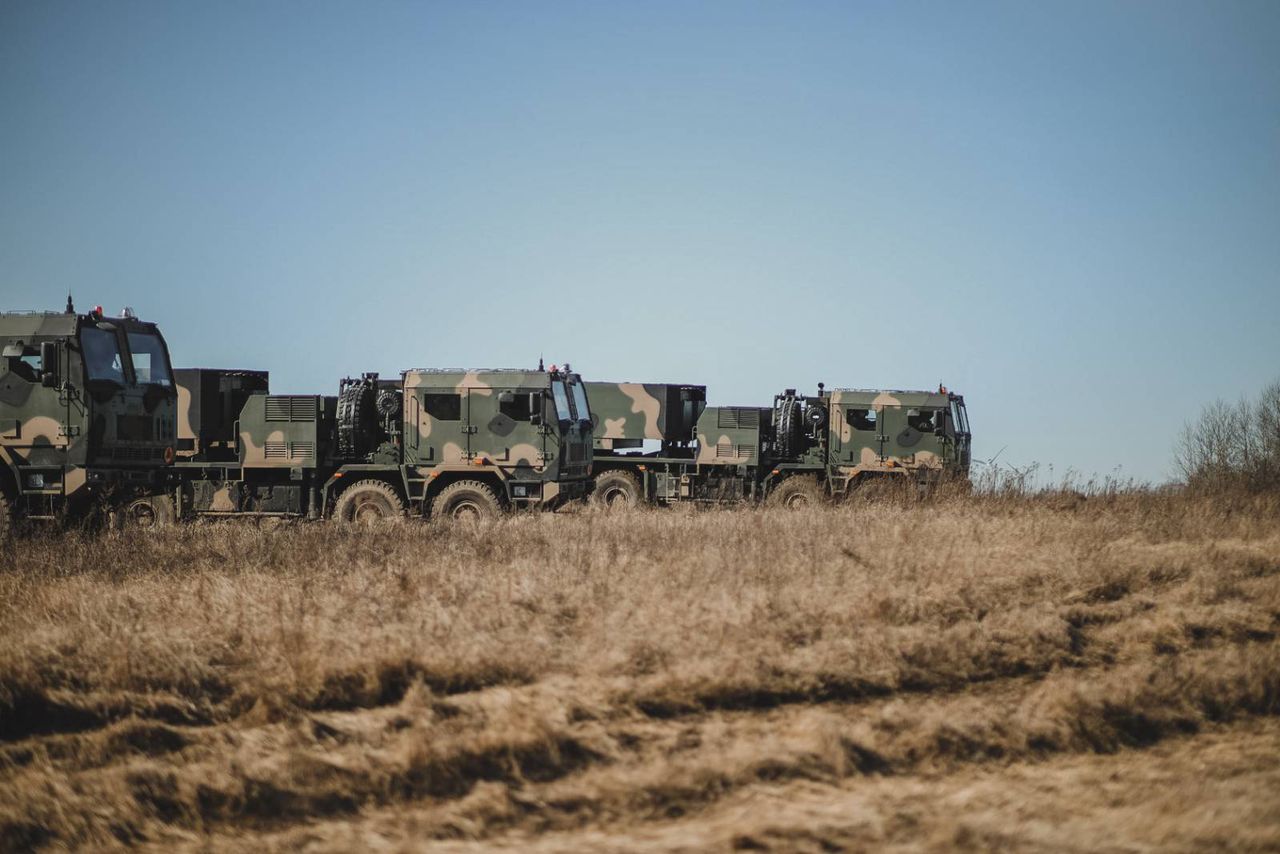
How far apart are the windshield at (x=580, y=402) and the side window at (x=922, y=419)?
21.1 feet

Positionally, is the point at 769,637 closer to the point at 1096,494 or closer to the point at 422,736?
the point at 422,736

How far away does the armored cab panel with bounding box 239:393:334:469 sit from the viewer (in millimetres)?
17750

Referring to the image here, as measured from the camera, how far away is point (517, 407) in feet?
55.8

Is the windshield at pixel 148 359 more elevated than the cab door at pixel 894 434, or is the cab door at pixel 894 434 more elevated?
the windshield at pixel 148 359

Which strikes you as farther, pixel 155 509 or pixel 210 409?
pixel 210 409

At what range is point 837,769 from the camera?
5484 millimetres

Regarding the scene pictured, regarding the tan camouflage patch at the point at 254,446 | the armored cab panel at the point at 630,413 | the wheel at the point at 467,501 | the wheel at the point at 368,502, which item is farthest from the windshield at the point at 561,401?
the tan camouflage patch at the point at 254,446

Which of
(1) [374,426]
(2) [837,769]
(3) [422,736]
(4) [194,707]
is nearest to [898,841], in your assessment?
(2) [837,769]

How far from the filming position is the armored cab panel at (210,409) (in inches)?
722

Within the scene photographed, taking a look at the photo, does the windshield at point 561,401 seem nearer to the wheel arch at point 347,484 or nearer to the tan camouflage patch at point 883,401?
the wheel arch at point 347,484

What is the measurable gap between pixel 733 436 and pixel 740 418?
39cm

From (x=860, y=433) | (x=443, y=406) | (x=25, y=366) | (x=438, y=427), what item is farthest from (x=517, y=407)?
(x=860, y=433)

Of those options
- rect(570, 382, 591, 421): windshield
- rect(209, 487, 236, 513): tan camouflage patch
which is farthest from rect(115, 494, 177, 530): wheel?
rect(570, 382, 591, 421): windshield

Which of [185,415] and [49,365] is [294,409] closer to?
[185,415]
